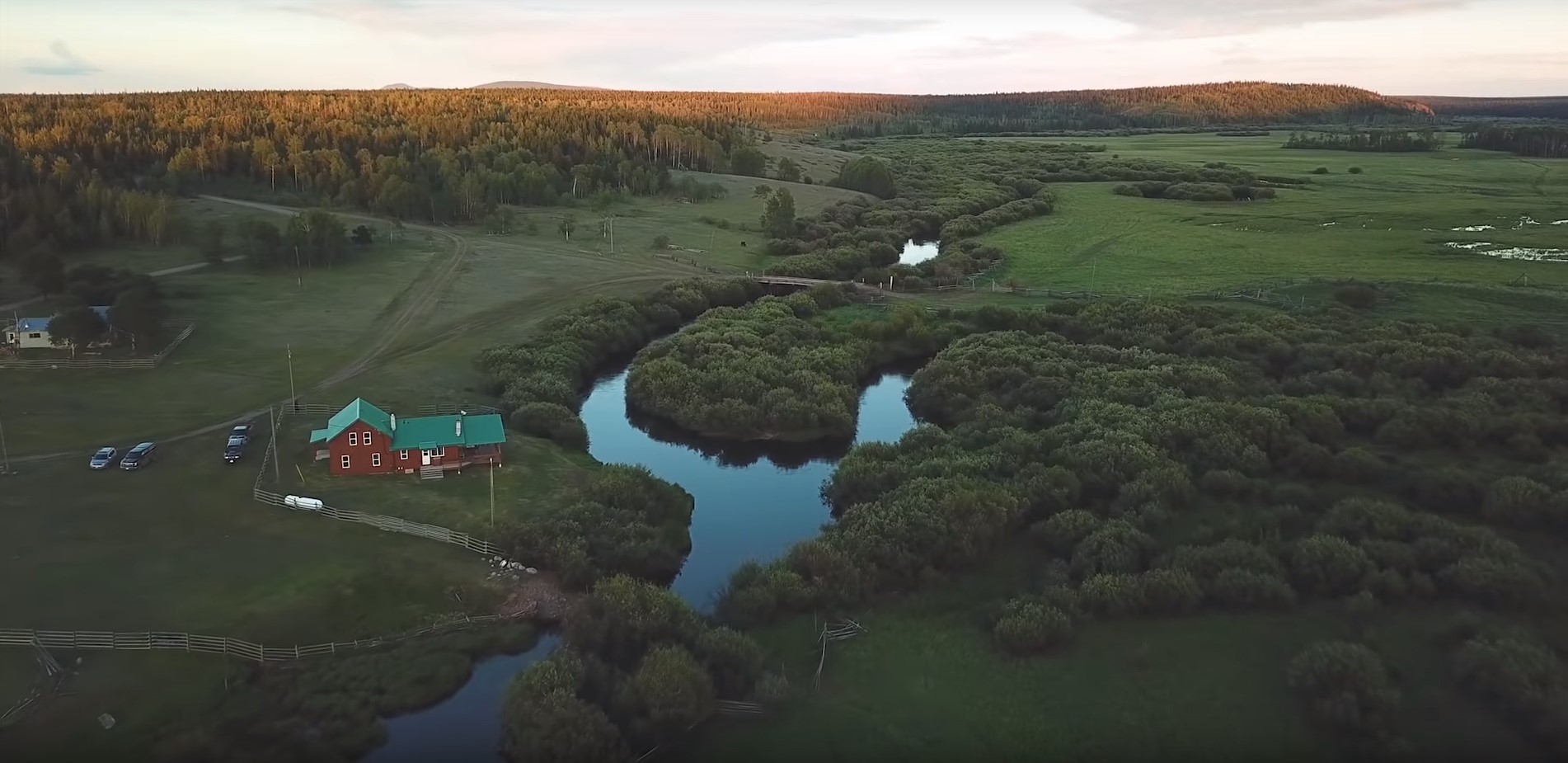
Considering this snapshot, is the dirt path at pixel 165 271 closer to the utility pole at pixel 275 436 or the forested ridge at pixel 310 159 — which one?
the forested ridge at pixel 310 159

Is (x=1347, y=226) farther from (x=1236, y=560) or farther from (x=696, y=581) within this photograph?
(x=696, y=581)

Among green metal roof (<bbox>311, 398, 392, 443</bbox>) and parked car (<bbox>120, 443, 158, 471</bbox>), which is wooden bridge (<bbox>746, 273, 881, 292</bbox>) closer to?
green metal roof (<bbox>311, 398, 392, 443</bbox>)

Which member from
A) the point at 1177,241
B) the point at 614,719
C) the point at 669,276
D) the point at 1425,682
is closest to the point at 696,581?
the point at 614,719

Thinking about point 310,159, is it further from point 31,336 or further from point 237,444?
point 237,444

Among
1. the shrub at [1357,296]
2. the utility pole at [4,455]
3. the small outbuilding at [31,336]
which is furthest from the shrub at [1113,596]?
Result: the small outbuilding at [31,336]

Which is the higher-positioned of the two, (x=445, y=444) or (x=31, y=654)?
(x=445, y=444)

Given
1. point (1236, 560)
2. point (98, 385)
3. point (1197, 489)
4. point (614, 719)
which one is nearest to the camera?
point (614, 719)
